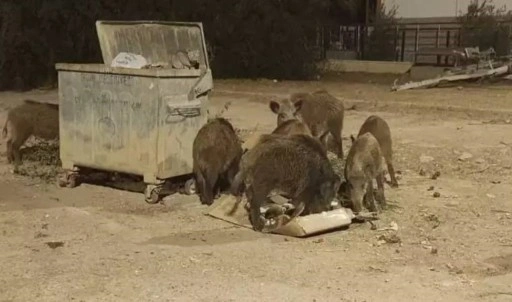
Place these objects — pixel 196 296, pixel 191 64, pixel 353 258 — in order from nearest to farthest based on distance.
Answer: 1. pixel 196 296
2. pixel 353 258
3. pixel 191 64

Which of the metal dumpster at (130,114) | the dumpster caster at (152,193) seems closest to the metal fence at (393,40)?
the metal dumpster at (130,114)

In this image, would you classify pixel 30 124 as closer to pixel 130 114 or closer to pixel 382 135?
pixel 130 114

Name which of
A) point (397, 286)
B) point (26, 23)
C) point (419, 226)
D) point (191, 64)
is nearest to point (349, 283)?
point (397, 286)

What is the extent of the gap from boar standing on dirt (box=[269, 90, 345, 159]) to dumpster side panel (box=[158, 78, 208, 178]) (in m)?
1.58

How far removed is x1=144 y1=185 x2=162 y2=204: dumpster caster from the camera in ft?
26.4

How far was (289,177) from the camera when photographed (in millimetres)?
7023

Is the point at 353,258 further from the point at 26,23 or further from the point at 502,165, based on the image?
the point at 26,23

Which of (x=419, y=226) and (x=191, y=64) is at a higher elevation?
(x=191, y=64)

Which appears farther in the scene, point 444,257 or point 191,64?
point 191,64

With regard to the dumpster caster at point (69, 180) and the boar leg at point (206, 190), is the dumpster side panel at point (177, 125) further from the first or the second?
the dumpster caster at point (69, 180)

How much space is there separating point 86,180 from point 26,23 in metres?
16.3

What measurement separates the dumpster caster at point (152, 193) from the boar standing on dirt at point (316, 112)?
7.29 feet

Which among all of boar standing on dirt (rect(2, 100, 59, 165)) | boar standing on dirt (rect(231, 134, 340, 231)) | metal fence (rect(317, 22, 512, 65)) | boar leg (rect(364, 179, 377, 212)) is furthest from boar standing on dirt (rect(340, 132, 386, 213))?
metal fence (rect(317, 22, 512, 65))

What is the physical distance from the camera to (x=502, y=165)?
1009 centimetres
